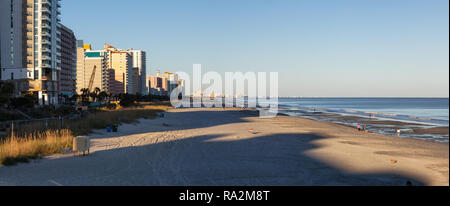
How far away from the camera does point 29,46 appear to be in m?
82.3

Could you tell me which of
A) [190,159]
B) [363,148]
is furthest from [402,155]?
[190,159]

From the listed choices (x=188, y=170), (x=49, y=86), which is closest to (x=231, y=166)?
(x=188, y=170)

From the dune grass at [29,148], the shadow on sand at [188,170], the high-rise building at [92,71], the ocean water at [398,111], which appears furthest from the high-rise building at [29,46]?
the high-rise building at [92,71]

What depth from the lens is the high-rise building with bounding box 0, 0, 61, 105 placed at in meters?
78.9

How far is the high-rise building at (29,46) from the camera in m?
78.9

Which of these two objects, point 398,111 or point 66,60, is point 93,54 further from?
point 398,111

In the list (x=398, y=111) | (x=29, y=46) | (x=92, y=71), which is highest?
(x=92, y=71)

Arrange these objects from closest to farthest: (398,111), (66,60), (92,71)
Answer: (398,111) < (66,60) < (92,71)

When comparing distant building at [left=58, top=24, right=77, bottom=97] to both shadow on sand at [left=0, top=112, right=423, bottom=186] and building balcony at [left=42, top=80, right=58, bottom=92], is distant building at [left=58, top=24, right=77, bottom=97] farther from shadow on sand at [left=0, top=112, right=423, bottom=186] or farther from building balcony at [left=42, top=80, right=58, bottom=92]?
shadow on sand at [left=0, top=112, right=423, bottom=186]

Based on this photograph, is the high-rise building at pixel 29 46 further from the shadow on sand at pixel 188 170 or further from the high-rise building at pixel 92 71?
the high-rise building at pixel 92 71

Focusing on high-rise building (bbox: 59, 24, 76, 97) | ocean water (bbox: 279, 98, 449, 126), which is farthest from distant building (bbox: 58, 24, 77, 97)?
ocean water (bbox: 279, 98, 449, 126)

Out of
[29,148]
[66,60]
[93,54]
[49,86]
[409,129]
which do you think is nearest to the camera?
[29,148]

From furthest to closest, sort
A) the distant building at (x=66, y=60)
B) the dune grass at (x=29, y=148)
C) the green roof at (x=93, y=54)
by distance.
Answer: the green roof at (x=93, y=54) → the distant building at (x=66, y=60) → the dune grass at (x=29, y=148)
